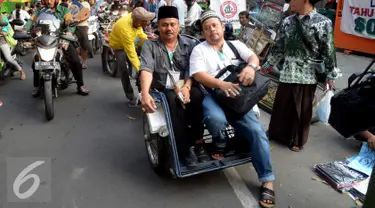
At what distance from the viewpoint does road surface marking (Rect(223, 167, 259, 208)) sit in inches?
123

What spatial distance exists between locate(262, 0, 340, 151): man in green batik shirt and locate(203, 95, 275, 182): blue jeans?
112 centimetres

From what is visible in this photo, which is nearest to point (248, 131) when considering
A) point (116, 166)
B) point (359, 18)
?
point (116, 166)

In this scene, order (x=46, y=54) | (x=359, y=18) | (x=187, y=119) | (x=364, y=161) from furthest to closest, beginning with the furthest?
(x=359, y=18), (x=46, y=54), (x=364, y=161), (x=187, y=119)

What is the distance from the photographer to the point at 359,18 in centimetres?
922

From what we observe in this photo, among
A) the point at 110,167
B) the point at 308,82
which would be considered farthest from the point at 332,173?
the point at 110,167

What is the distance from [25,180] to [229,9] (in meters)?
5.83

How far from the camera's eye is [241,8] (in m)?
7.83

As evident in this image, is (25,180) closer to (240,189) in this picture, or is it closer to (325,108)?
(240,189)

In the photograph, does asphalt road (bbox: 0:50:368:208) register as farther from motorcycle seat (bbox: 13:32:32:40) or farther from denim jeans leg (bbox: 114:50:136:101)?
motorcycle seat (bbox: 13:32:32:40)

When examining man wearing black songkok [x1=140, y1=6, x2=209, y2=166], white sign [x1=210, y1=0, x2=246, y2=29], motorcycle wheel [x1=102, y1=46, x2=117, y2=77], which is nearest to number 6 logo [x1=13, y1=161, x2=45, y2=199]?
man wearing black songkok [x1=140, y1=6, x2=209, y2=166]

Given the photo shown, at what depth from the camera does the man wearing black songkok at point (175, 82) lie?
3160 mm

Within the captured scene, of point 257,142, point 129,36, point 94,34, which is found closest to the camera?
point 257,142

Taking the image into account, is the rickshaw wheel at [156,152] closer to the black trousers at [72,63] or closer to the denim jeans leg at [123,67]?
the denim jeans leg at [123,67]

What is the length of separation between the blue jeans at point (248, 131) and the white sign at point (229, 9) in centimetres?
498
